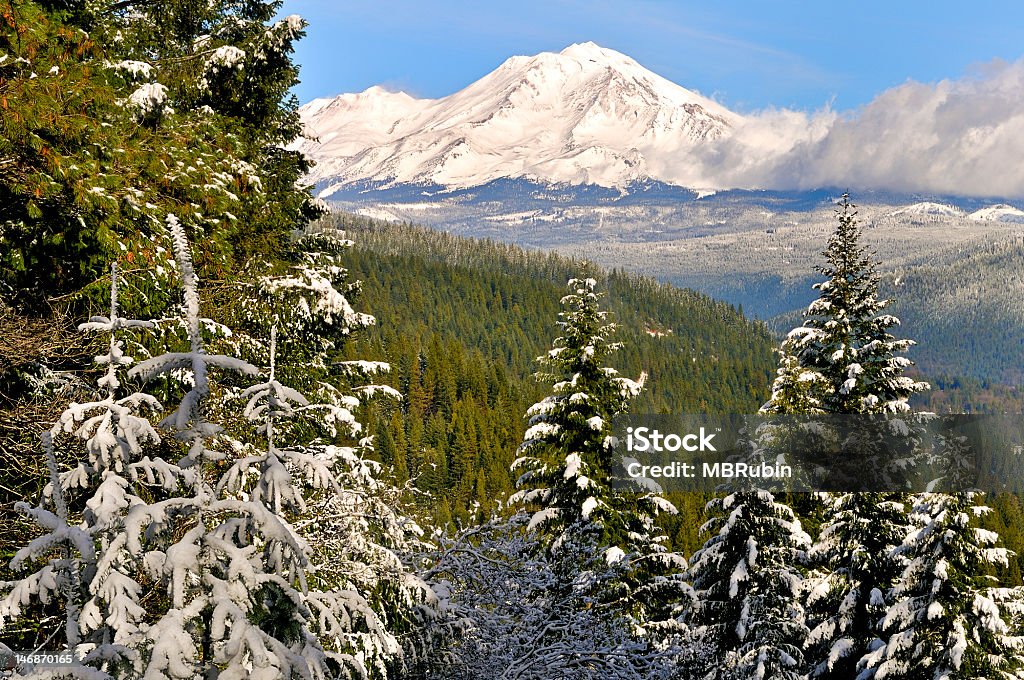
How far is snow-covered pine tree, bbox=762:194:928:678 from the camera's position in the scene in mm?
15836

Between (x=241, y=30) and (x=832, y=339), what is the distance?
13.3 metres

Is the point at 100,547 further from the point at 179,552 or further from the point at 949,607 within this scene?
the point at 949,607

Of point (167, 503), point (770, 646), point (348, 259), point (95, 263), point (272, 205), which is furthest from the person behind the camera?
point (348, 259)

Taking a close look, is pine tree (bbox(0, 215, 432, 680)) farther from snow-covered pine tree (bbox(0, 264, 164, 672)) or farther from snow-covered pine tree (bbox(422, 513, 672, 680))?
snow-covered pine tree (bbox(422, 513, 672, 680))

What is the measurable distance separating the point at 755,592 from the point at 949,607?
374 cm

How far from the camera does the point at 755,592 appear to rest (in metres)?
16.6

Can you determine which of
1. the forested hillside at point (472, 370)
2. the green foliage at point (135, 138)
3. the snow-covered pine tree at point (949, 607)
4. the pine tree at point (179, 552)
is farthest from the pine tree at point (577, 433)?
the forested hillside at point (472, 370)

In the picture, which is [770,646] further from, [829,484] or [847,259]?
[847,259]

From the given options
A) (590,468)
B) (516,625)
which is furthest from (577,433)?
(516,625)

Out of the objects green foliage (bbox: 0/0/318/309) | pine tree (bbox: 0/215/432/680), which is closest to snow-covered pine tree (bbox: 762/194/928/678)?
green foliage (bbox: 0/0/318/309)

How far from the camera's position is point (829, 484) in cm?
1653

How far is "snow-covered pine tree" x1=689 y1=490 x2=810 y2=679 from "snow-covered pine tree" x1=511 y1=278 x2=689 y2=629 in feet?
3.49

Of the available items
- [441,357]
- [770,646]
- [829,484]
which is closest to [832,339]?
[829,484]

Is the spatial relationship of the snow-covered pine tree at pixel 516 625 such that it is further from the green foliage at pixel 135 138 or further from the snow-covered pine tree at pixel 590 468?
the green foliage at pixel 135 138
